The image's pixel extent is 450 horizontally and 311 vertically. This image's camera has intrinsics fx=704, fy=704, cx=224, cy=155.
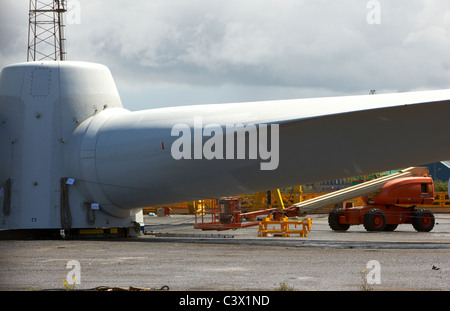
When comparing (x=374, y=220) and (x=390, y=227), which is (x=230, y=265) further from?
(x=390, y=227)

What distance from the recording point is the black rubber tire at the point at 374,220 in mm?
27484

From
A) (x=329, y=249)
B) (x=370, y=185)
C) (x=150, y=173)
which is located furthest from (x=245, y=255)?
(x=370, y=185)

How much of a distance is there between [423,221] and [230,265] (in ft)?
52.3

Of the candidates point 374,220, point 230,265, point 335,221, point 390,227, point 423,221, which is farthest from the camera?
point 390,227

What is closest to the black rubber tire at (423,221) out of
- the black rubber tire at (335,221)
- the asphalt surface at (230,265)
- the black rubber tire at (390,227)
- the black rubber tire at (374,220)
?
the black rubber tire at (390,227)

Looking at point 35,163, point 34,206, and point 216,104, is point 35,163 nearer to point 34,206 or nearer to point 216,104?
point 34,206

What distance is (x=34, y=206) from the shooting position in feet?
78.1

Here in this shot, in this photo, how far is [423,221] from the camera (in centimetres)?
2823

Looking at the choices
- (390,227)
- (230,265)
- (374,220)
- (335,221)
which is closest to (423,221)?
(390,227)

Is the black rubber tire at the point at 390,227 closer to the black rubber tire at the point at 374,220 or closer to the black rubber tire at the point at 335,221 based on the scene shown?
the black rubber tire at the point at 374,220

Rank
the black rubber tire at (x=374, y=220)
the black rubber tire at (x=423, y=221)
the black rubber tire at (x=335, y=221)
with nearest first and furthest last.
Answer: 1. the black rubber tire at (x=374, y=220)
2. the black rubber tire at (x=423, y=221)
3. the black rubber tire at (x=335, y=221)

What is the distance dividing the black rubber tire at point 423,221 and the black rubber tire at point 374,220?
148cm

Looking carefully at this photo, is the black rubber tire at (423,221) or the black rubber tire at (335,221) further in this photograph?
the black rubber tire at (335,221)
